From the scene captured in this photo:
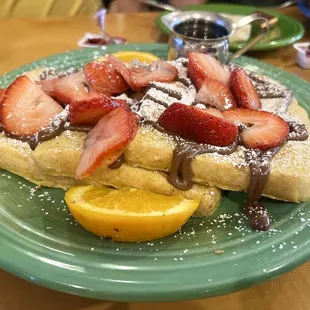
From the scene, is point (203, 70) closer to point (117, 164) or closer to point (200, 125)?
point (200, 125)

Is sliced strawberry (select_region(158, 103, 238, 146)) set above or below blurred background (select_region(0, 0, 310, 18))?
above

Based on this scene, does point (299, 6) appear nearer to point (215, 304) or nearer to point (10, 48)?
point (10, 48)

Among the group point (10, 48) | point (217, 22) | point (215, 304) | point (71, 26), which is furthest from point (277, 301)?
point (71, 26)

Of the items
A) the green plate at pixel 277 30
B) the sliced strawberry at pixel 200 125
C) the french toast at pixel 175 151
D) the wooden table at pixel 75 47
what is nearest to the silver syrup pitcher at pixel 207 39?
the green plate at pixel 277 30

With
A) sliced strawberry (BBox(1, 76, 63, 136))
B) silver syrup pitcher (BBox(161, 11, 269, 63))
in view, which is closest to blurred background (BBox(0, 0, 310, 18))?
silver syrup pitcher (BBox(161, 11, 269, 63))

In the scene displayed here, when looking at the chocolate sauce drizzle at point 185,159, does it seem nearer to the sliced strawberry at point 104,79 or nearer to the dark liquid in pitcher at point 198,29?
the sliced strawberry at point 104,79

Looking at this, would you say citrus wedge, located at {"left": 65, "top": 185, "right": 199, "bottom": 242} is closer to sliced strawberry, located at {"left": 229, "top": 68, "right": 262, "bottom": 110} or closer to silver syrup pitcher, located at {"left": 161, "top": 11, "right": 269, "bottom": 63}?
sliced strawberry, located at {"left": 229, "top": 68, "right": 262, "bottom": 110}
